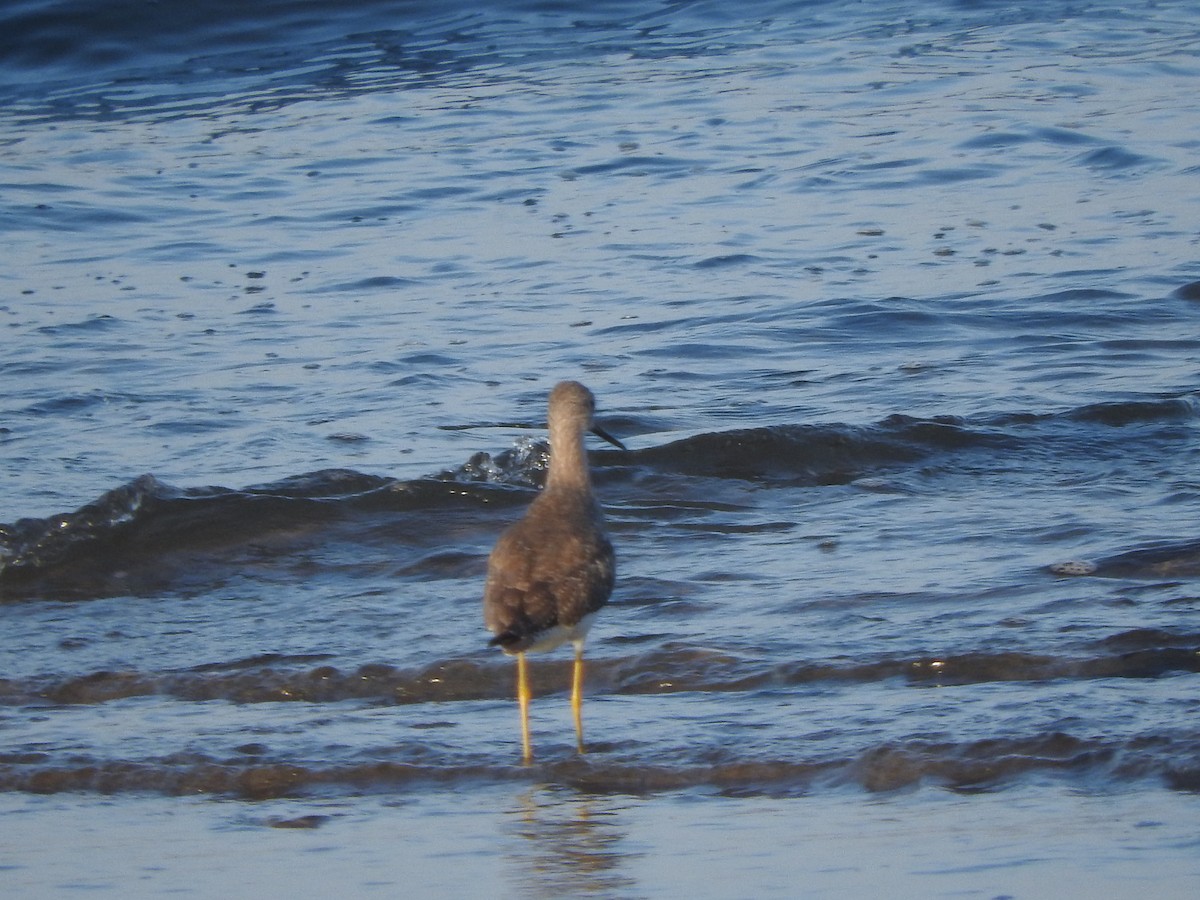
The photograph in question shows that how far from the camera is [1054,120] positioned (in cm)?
1522

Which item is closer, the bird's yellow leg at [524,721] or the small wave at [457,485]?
the bird's yellow leg at [524,721]

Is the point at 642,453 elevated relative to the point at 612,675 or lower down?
elevated

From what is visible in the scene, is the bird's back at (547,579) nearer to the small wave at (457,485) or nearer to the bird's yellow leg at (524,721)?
the bird's yellow leg at (524,721)

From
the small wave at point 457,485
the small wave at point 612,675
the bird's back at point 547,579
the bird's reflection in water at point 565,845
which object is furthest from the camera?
the small wave at point 457,485

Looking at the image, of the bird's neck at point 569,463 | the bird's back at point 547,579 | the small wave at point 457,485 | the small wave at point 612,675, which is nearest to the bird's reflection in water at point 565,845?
the bird's back at point 547,579

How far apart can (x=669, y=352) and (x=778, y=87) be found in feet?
24.1

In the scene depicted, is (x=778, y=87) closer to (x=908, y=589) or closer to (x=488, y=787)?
(x=908, y=589)

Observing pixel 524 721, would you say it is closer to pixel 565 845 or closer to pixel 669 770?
pixel 669 770

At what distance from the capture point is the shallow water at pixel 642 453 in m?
5.18

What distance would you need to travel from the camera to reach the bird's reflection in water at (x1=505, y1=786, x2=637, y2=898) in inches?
176

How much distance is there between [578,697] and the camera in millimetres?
5633

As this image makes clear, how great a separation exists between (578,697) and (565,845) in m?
0.89

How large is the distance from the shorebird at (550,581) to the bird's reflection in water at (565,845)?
0.33 meters

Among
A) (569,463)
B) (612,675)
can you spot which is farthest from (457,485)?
(612,675)
